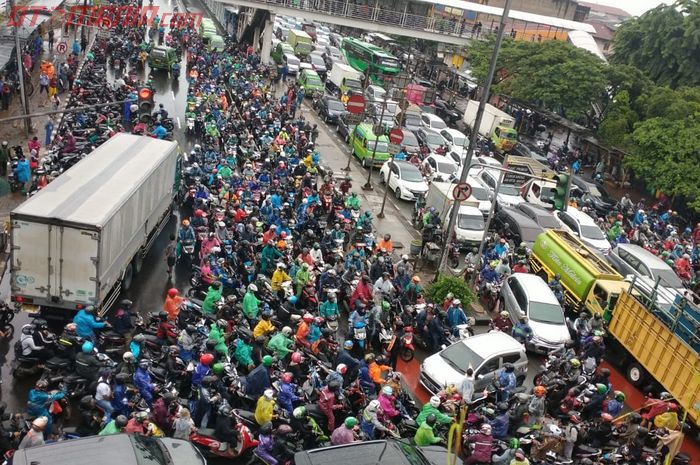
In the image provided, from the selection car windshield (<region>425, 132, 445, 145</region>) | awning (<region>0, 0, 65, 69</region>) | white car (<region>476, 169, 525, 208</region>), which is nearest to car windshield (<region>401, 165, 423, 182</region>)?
white car (<region>476, 169, 525, 208</region>)

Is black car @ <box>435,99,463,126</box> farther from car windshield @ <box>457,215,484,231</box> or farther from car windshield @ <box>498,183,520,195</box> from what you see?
car windshield @ <box>457,215,484,231</box>

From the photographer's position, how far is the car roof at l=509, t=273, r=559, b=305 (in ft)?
54.2

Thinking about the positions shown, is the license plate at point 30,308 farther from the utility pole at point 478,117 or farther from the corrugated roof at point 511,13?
the corrugated roof at point 511,13

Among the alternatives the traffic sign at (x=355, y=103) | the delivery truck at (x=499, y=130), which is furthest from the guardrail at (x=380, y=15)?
the traffic sign at (x=355, y=103)

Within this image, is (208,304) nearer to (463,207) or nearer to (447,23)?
(463,207)

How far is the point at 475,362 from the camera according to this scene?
13188mm

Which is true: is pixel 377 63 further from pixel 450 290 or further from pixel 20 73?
pixel 450 290

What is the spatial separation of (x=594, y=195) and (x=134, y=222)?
21.9m

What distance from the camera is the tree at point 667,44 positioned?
115 feet

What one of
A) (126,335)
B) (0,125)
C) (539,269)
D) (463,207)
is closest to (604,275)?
(539,269)

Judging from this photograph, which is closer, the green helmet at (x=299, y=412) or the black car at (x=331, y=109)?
the green helmet at (x=299, y=412)

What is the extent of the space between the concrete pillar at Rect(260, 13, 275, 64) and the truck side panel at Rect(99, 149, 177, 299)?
2794 cm

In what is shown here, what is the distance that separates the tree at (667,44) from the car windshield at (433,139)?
46.8ft

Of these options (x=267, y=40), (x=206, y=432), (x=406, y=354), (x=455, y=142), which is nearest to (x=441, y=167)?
(x=455, y=142)
